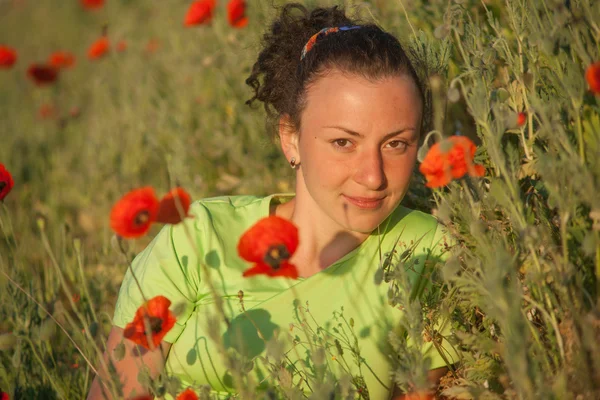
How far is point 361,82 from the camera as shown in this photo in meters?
1.96

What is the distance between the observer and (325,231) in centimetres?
219

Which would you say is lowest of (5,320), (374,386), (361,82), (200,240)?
(374,386)

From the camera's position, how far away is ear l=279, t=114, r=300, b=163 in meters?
2.21

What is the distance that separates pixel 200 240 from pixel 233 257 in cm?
11

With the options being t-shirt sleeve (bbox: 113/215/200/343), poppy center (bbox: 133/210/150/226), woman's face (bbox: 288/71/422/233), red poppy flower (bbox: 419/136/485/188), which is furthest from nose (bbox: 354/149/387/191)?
poppy center (bbox: 133/210/150/226)

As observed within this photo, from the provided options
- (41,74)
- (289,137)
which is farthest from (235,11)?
(41,74)

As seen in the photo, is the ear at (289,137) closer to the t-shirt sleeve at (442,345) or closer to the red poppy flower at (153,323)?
the t-shirt sleeve at (442,345)

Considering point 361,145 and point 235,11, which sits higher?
point 235,11

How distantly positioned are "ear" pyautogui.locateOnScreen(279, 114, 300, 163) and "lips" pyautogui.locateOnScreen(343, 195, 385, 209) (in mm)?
317

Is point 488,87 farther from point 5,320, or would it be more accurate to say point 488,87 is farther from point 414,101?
point 5,320

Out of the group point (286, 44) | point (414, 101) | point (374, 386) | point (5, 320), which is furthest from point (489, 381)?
point (5, 320)

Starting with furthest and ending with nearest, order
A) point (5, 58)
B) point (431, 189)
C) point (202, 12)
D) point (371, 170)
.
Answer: point (5, 58)
point (202, 12)
point (431, 189)
point (371, 170)

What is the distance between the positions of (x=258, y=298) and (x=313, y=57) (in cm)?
74

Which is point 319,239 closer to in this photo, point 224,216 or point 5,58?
point 224,216
